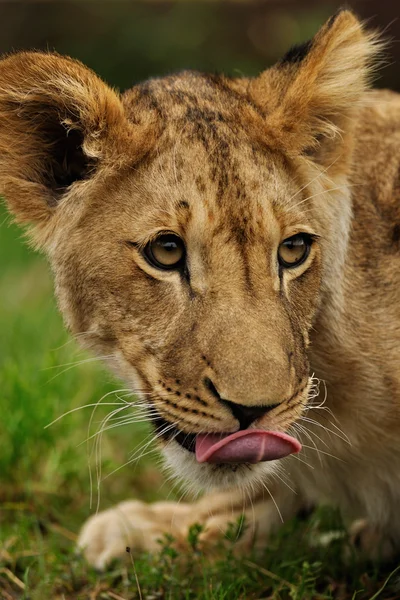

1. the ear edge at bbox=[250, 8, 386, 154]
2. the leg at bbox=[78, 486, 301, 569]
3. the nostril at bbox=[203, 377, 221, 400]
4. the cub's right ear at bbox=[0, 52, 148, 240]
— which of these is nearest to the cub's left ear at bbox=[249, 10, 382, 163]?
the ear edge at bbox=[250, 8, 386, 154]

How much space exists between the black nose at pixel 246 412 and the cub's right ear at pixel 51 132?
99 cm

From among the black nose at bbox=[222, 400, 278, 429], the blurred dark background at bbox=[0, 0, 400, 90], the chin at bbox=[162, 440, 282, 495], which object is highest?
the blurred dark background at bbox=[0, 0, 400, 90]

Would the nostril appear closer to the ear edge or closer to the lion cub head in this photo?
the lion cub head

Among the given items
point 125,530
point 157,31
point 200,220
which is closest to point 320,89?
point 200,220

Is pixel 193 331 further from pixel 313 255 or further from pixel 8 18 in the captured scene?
pixel 8 18

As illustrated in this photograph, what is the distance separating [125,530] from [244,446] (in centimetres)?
156

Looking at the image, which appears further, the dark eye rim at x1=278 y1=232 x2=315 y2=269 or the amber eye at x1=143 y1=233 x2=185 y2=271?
the dark eye rim at x1=278 y1=232 x2=315 y2=269

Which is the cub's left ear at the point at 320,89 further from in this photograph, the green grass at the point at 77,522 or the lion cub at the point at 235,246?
the green grass at the point at 77,522

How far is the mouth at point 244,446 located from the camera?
295 centimetres

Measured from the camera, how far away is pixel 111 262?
3328 millimetres

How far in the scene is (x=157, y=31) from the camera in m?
11.0

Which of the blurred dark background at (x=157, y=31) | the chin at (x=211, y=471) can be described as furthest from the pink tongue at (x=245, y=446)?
the blurred dark background at (x=157, y=31)

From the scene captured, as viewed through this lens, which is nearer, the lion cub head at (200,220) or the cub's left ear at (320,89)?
the lion cub head at (200,220)

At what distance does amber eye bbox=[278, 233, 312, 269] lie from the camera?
129 inches
